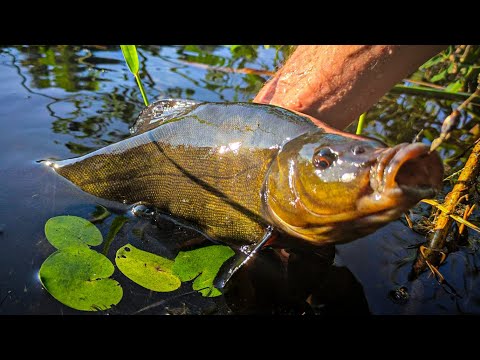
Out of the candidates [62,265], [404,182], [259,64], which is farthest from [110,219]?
[259,64]

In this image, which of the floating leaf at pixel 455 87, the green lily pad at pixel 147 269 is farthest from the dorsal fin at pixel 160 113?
the floating leaf at pixel 455 87

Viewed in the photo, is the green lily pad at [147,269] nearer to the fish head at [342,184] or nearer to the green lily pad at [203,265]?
the green lily pad at [203,265]

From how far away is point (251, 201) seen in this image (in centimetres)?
235

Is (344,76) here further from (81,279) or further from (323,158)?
(81,279)

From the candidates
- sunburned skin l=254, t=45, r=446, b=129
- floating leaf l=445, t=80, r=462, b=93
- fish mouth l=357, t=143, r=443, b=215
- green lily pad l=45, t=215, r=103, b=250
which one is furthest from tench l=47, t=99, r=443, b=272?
floating leaf l=445, t=80, r=462, b=93

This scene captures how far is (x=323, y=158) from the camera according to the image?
6.32 feet

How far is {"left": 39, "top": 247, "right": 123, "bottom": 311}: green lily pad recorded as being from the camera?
6.80 ft

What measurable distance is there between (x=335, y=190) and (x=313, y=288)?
772mm

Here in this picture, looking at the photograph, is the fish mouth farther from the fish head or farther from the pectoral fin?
the pectoral fin

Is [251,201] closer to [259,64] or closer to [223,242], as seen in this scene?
[223,242]

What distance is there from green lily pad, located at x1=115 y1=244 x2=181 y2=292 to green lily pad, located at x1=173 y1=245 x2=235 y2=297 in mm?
56

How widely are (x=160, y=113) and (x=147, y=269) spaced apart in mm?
1118

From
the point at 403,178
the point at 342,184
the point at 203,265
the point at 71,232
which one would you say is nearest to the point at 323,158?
the point at 342,184
